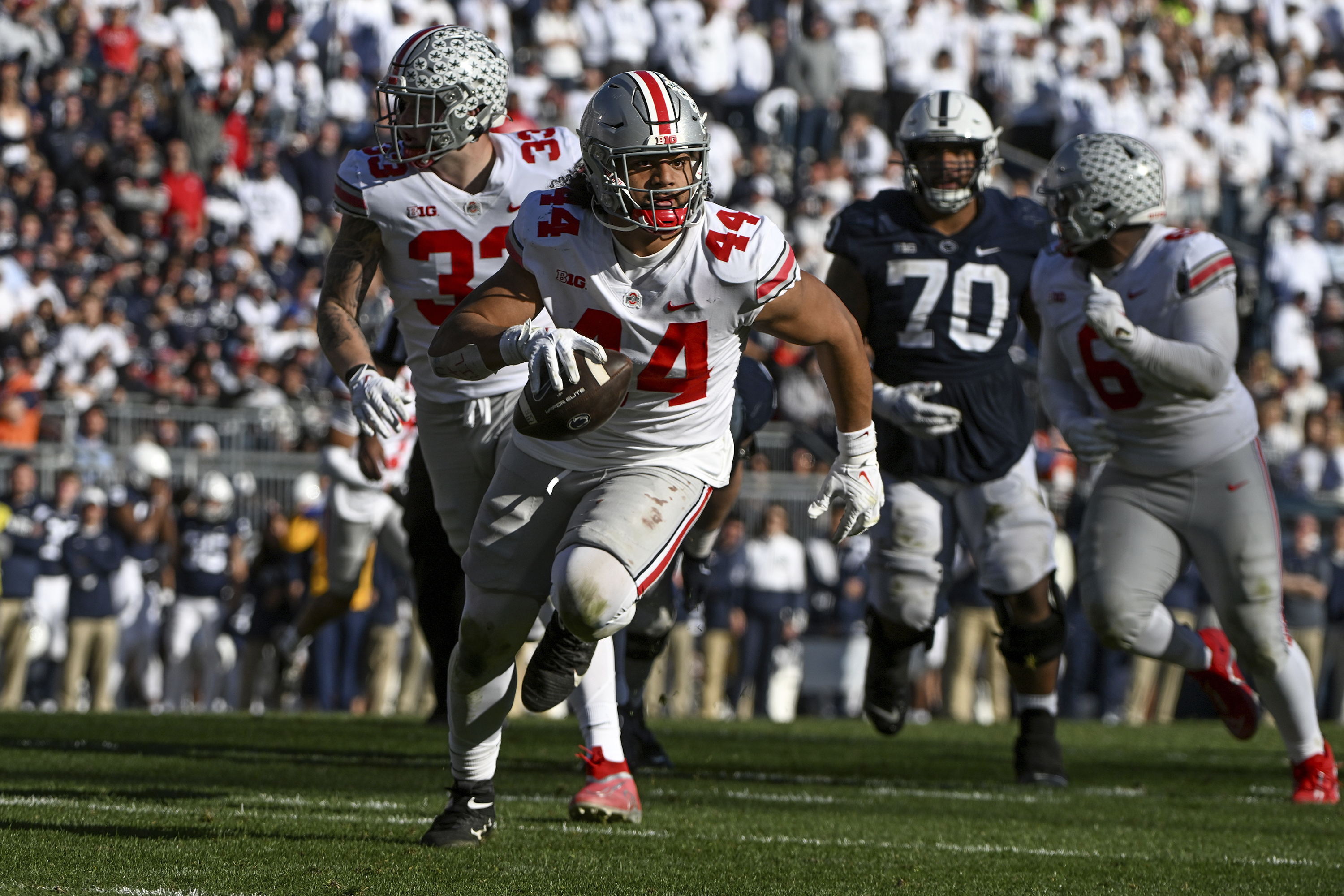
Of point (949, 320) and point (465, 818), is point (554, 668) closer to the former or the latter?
point (465, 818)

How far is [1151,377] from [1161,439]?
0.88 feet

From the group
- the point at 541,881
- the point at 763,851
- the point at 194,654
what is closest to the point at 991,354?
the point at 763,851

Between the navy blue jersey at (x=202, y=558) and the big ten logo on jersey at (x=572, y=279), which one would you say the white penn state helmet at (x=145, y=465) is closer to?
the navy blue jersey at (x=202, y=558)

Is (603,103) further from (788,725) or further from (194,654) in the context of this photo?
(194,654)

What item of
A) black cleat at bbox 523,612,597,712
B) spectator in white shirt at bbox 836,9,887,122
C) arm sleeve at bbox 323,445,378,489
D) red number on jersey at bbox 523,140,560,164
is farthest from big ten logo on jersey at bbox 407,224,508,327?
spectator in white shirt at bbox 836,9,887,122

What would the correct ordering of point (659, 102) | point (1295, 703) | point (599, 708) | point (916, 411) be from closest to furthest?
1. point (659, 102)
2. point (599, 708)
3. point (1295, 703)
4. point (916, 411)

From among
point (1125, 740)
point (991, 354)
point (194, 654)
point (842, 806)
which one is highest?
point (991, 354)

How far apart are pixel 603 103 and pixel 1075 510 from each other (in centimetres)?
861

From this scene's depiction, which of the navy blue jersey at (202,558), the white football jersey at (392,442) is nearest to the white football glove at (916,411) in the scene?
the white football jersey at (392,442)

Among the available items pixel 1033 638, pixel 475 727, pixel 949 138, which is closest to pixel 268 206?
pixel 949 138

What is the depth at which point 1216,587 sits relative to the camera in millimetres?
5590

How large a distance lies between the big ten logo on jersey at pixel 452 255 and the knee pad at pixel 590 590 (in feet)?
4.82

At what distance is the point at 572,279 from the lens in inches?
159

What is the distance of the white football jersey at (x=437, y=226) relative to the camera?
5.12 metres
